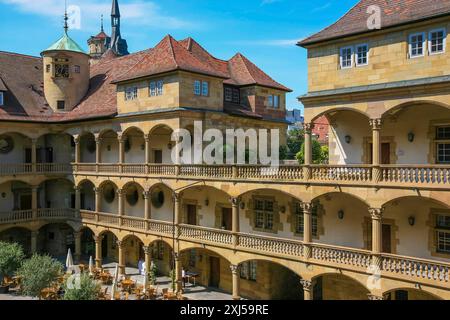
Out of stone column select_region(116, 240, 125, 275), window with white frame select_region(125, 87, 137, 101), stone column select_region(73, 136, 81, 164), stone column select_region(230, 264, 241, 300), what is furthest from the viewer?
stone column select_region(73, 136, 81, 164)

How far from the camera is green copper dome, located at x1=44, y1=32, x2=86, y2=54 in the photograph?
1472 inches

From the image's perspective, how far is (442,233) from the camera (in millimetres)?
19938

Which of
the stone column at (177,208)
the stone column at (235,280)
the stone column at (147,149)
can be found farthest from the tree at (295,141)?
the stone column at (235,280)

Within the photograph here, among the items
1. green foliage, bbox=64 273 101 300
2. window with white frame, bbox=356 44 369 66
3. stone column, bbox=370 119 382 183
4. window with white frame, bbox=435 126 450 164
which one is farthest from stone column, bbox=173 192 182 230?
window with white frame, bbox=435 126 450 164

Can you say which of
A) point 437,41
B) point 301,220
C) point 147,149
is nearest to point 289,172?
point 301,220

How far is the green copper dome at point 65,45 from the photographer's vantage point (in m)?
37.4

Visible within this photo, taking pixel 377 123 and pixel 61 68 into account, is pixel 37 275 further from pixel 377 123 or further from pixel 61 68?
pixel 377 123

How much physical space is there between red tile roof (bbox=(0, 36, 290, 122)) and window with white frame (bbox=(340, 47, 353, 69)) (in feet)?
35.3

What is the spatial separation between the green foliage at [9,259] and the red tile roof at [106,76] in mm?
10689

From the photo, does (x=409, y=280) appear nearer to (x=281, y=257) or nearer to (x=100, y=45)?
(x=281, y=257)

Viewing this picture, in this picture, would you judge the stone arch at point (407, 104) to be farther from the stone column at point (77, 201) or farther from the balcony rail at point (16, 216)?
the balcony rail at point (16, 216)

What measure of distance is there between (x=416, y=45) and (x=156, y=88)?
16.8 meters

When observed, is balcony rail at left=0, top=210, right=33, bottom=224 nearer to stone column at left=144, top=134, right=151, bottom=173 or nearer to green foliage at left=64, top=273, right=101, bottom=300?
stone column at left=144, top=134, right=151, bottom=173

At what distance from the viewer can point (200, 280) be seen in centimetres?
3094
